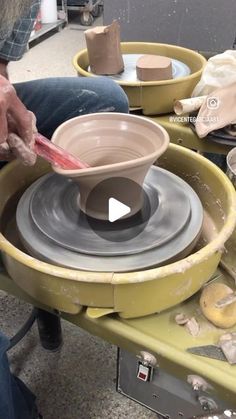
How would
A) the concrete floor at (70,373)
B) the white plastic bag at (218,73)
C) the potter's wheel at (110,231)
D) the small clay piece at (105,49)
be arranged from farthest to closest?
the small clay piece at (105,49) → the white plastic bag at (218,73) → the concrete floor at (70,373) → the potter's wheel at (110,231)

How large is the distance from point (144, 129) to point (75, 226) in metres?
0.27

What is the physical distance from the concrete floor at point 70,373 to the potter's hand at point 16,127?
2.46ft

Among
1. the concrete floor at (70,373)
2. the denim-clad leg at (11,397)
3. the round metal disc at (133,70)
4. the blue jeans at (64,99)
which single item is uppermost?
the blue jeans at (64,99)

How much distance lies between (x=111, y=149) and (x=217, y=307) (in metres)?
0.44

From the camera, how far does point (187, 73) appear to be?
167 centimetres

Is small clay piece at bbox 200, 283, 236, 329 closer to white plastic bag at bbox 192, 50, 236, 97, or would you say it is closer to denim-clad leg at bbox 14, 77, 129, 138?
denim-clad leg at bbox 14, 77, 129, 138

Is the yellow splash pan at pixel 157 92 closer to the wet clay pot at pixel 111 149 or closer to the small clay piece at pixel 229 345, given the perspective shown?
the wet clay pot at pixel 111 149

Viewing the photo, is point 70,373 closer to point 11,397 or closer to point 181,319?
point 11,397

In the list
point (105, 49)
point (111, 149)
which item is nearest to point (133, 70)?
point (105, 49)

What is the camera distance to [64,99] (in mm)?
1241

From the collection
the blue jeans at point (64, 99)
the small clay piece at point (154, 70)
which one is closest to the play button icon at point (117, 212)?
the blue jeans at point (64, 99)

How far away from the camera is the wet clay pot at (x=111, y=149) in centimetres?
83

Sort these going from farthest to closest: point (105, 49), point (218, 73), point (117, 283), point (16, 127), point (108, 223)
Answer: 1. point (105, 49)
2. point (218, 73)
3. point (108, 223)
4. point (16, 127)
5. point (117, 283)

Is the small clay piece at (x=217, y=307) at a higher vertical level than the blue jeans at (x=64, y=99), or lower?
lower
